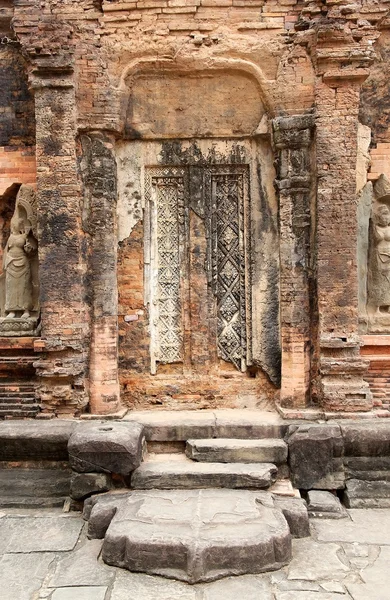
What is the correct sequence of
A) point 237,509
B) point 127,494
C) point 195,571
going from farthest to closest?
point 127,494 → point 237,509 → point 195,571

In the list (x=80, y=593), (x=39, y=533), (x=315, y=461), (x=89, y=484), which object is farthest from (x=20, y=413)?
(x=315, y=461)

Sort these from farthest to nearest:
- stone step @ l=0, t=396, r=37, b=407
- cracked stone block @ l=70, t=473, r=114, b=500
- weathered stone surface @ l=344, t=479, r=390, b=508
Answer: stone step @ l=0, t=396, r=37, b=407 → weathered stone surface @ l=344, t=479, r=390, b=508 → cracked stone block @ l=70, t=473, r=114, b=500

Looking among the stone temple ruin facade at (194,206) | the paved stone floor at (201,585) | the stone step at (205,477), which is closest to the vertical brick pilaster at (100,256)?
the stone temple ruin facade at (194,206)

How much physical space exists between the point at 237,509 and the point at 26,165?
Answer: 4.64m

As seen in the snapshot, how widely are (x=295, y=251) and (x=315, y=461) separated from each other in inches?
90.5

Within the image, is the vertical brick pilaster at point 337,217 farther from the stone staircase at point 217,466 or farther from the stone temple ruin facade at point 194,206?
the stone staircase at point 217,466

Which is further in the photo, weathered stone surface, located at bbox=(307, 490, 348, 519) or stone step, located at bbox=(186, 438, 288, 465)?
stone step, located at bbox=(186, 438, 288, 465)

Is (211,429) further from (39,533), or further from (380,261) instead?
(380,261)

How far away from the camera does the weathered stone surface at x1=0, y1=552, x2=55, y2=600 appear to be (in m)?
3.87

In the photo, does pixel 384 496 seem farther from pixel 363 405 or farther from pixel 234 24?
Result: pixel 234 24

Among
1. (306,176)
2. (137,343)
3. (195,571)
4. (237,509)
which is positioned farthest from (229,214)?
(195,571)

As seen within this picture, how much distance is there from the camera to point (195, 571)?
3.85 meters

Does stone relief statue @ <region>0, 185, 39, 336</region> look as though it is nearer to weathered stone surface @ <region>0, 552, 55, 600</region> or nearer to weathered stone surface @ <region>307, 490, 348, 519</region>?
weathered stone surface @ <region>0, 552, 55, 600</region>

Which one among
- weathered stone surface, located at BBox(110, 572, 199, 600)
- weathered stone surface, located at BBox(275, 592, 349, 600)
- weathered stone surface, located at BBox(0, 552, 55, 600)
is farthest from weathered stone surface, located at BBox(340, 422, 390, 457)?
weathered stone surface, located at BBox(0, 552, 55, 600)
